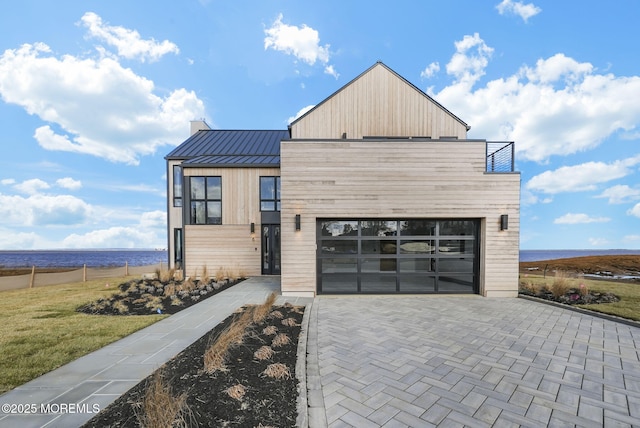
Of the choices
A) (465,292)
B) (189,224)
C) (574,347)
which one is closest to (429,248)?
(465,292)

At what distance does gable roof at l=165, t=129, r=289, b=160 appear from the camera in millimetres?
14438

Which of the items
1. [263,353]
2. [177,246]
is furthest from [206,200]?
[263,353]

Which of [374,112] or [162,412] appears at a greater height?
[374,112]

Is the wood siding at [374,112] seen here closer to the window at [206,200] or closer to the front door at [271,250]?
the front door at [271,250]

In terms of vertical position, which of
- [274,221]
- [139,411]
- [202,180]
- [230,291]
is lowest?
[230,291]

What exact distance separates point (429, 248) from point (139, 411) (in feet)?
26.2

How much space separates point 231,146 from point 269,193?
513cm

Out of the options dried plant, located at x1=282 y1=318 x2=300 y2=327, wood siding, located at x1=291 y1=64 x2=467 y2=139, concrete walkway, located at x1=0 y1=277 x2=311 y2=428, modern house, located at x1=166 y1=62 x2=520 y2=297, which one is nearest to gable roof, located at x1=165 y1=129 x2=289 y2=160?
wood siding, located at x1=291 y1=64 x2=467 y2=139

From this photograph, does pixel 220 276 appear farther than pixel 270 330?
Yes

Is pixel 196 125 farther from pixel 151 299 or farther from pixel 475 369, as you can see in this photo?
pixel 475 369

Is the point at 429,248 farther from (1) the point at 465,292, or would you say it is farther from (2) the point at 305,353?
(2) the point at 305,353

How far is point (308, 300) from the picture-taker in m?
7.73

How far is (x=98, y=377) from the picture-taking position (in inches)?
137

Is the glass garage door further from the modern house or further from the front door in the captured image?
the front door
